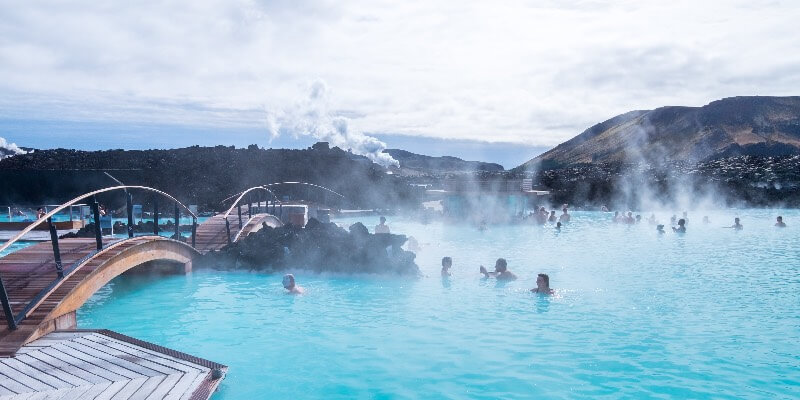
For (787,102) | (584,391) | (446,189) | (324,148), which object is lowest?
(584,391)

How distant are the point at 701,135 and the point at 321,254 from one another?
9607 cm

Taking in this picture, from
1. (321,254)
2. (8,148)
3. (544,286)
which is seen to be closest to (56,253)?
(321,254)

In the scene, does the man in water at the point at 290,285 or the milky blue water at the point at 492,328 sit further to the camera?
the man in water at the point at 290,285

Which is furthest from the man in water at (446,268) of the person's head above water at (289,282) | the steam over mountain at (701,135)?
the steam over mountain at (701,135)

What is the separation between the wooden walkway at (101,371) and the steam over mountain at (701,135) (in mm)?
85717

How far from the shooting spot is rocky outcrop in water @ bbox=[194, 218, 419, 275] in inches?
534

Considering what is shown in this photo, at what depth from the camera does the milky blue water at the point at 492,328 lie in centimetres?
712

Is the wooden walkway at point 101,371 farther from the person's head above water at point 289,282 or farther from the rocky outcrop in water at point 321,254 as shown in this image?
the rocky outcrop in water at point 321,254

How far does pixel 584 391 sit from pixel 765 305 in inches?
239

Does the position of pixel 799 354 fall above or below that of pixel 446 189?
below

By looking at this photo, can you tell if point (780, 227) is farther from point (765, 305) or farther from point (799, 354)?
point (799, 354)

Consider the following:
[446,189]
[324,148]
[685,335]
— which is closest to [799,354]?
[685,335]

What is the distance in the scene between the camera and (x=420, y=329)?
940 centimetres

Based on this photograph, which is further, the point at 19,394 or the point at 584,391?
the point at 584,391
